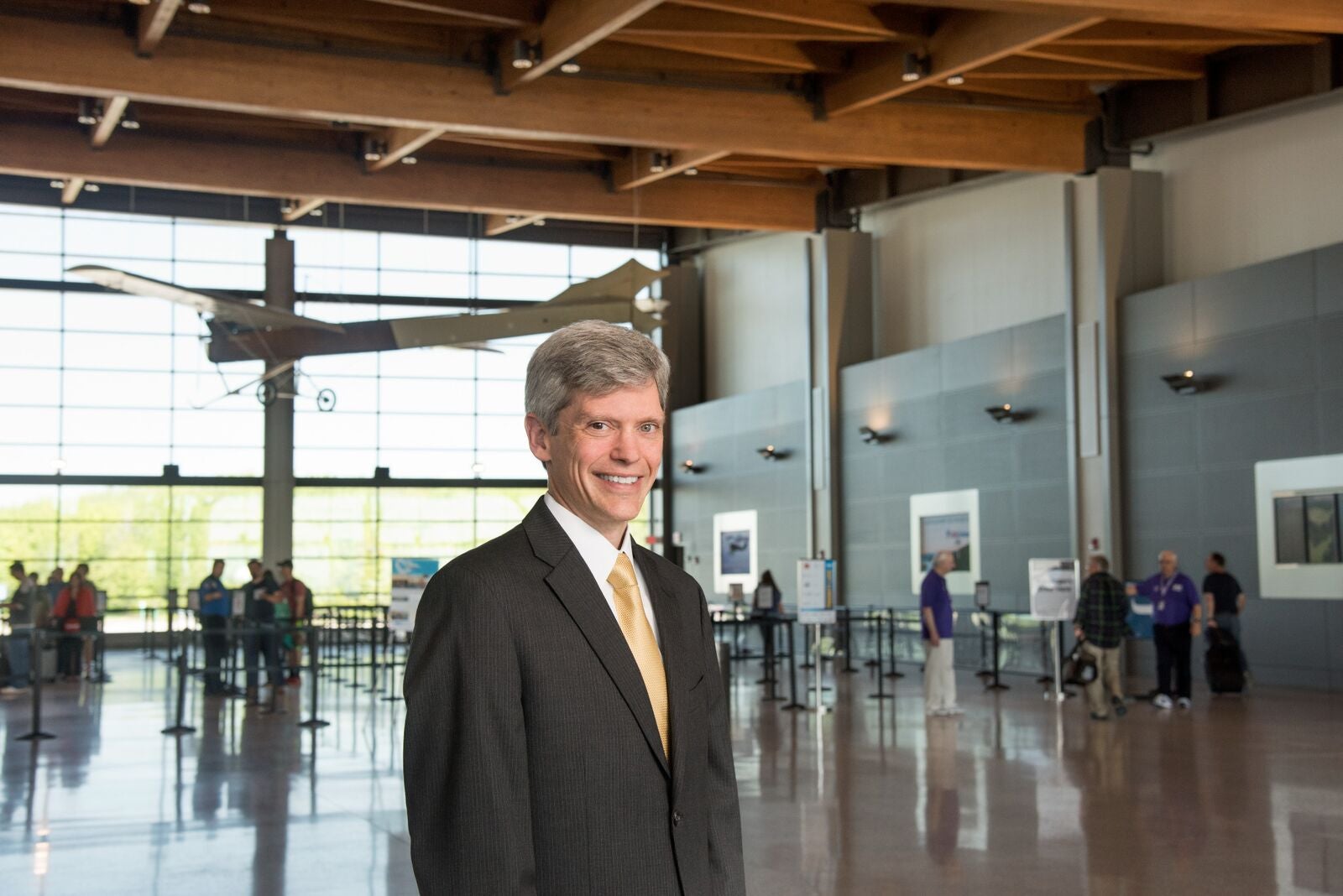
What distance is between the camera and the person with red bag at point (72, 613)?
62.5 ft

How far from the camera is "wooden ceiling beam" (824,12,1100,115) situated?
13.2m

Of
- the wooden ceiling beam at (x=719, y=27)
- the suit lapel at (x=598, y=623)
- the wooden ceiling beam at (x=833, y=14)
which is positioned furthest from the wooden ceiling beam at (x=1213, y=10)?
the suit lapel at (x=598, y=623)

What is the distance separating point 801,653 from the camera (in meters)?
23.8

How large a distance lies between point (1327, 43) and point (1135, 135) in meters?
2.97

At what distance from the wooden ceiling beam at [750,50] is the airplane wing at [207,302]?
4729 mm

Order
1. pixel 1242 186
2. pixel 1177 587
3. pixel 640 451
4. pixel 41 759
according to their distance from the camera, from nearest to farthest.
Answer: pixel 640 451
pixel 41 759
pixel 1177 587
pixel 1242 186

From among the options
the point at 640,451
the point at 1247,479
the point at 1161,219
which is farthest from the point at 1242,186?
the point at 640,451

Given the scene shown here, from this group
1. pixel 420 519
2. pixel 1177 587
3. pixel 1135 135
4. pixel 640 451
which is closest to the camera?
pixel 640 451

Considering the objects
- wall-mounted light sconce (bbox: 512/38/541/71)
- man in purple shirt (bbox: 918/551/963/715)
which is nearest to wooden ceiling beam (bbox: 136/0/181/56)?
wall-mounted light sconce (bbox: 512/38/541/71)

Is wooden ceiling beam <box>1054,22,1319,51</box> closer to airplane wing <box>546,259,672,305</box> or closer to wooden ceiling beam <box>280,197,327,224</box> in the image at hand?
airplane wing <box>546,259,672,305</box>

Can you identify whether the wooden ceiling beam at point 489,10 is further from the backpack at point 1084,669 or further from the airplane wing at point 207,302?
the backpack at point 1084,669

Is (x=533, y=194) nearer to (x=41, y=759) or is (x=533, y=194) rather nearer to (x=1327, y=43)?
(x=1327, y=43)

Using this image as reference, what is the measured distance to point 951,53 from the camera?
14.5 meters

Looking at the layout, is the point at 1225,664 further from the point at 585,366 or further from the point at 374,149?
the point at 585,366
